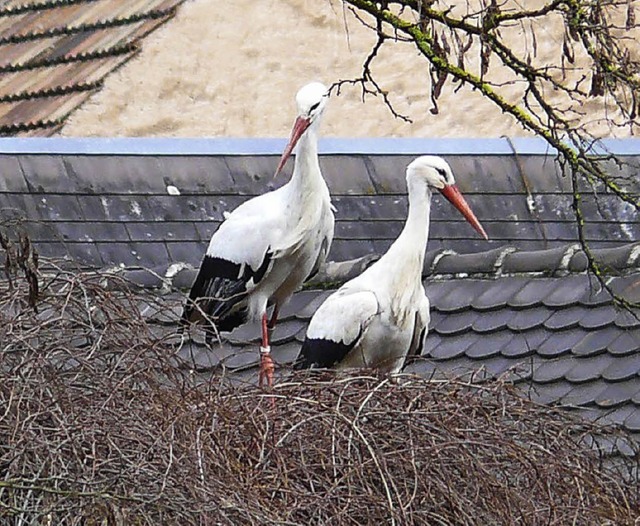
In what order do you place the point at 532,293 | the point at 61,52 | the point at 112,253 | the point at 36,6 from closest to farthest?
the point at 532,293
the point at 112,253
the point at 61,52
the point at 36,6

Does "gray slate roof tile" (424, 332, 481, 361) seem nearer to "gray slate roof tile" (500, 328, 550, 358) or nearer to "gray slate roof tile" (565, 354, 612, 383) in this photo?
"gray slate roof tile" (500, 328, 550, 358)

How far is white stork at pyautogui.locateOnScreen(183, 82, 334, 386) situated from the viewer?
553cm

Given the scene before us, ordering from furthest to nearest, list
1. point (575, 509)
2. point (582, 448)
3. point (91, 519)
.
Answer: point (582, 448)
point (575, 509)
point (91, 519)

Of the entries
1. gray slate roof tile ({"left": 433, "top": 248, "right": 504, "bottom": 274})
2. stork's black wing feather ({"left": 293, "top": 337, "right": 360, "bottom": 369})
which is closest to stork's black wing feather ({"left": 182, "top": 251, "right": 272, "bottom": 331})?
stork's black wing feather ({"left": 293, "top": 337, "right": 360, "bottom": 369})

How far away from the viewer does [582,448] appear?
378 centimetres

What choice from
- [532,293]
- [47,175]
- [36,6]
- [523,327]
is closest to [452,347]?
[523,327]

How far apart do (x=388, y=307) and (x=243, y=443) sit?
5.87 feet

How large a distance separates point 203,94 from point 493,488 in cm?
795

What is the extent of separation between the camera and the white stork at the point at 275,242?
553cm

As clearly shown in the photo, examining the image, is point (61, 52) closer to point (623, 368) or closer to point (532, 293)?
point (532, 293)

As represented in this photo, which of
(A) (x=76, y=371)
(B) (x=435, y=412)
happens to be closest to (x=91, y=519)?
(A) (x=76, y=371)

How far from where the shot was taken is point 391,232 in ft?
20.7

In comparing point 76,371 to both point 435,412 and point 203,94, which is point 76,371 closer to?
point 435,412

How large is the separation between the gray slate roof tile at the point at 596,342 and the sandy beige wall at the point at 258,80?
17.1 ft
